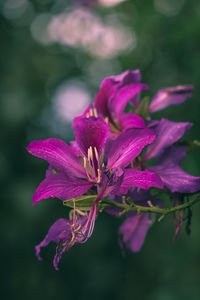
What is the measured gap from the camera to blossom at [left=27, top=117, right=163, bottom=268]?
1.09m

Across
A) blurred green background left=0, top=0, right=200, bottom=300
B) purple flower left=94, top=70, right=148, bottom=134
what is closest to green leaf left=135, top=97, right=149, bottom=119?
purple flower left=94, top=70, right=148, bottom=134

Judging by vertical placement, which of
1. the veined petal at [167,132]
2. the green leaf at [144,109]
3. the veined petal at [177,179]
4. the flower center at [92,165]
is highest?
the flower center at [92,165]

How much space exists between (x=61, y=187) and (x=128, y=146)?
22cm

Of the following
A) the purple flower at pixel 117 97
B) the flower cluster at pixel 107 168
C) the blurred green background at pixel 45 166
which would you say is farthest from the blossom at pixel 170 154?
the blurred green background at pixel 45 166

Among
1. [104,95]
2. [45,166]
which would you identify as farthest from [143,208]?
[45,166]

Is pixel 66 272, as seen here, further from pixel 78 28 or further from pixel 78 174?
pixel 78 174

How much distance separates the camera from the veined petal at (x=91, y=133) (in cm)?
118

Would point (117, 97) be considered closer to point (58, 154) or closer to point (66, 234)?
point (58, 154)

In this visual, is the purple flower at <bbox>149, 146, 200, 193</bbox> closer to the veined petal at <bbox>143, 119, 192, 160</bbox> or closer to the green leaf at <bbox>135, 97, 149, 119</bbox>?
the veined petal at <bbox>143, 119, 192, 160</bbox>

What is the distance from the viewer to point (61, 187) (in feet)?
3.67

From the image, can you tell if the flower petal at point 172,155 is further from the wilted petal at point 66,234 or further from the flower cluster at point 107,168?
the wilted petal at point 66,234

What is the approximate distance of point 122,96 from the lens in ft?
4.53

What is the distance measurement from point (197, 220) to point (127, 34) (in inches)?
84.4

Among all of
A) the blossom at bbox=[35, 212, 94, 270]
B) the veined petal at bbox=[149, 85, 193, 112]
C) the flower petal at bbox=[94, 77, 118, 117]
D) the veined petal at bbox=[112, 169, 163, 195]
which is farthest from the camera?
the veined petal at bbox=[149, 85, 193, 112]
